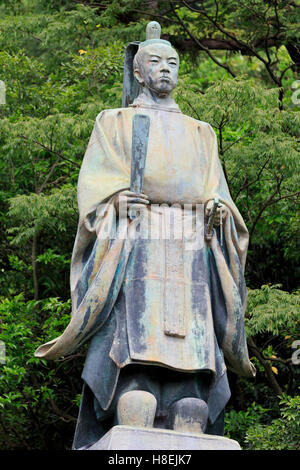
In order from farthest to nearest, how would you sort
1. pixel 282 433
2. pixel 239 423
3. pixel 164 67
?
pixel 239 423 < pixel 282 433 < pixel 164 67

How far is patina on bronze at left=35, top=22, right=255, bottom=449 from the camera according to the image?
21.2 feet

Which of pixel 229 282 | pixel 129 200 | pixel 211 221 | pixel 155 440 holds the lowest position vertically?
pixel 155 440

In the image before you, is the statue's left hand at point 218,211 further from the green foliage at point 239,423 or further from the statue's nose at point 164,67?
the green foliage at point 239,423

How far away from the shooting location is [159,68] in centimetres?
721

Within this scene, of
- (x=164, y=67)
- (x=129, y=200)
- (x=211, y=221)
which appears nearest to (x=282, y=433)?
(x=211, y=221)

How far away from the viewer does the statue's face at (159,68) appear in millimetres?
7207

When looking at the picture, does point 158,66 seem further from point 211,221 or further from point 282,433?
point 282,433

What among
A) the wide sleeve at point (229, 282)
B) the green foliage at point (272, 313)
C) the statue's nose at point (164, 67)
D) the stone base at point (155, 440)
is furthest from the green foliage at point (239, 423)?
the statue's nose at point (164, 67)

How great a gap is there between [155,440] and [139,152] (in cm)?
186

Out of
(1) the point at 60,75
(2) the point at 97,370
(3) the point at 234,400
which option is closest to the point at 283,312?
(3) the point at 234,400

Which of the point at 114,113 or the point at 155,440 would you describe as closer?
the point at 155,440

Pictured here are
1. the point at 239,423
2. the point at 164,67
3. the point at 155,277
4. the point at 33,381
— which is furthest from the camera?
the point at 33,381

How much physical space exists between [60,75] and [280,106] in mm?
3167

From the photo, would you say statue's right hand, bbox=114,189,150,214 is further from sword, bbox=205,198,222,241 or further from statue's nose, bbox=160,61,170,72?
statue's nose, bbox=160,61,170,72
